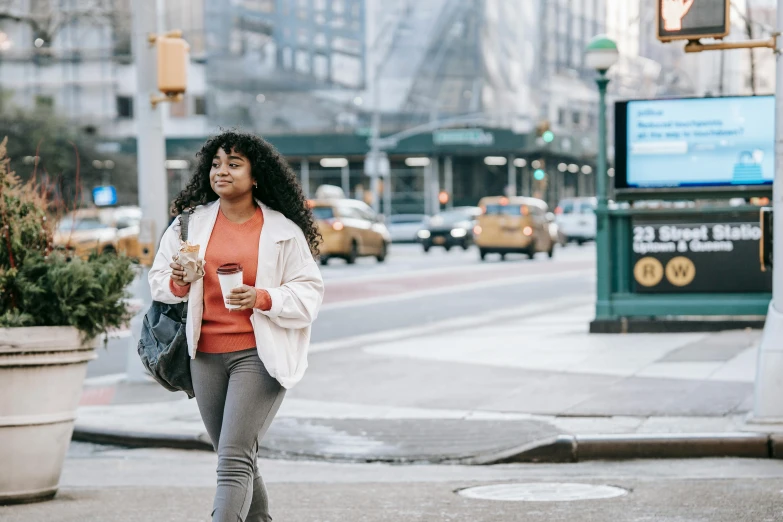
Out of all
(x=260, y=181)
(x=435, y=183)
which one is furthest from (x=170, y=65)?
(x=435, y=183)

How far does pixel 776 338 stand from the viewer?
860 cm

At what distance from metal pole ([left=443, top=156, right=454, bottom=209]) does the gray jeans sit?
66593 mm

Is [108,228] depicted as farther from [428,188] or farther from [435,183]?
[428,188]

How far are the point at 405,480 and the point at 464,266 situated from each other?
83.6 feet

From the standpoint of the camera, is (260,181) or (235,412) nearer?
(235,412)

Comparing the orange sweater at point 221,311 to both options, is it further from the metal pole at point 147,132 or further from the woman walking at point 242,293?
the metal pole at point 147,132

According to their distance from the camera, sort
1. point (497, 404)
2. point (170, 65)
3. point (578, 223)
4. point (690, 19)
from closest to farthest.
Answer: point (690, 19), point (497, 404), point (170, 65), point (578, 223)

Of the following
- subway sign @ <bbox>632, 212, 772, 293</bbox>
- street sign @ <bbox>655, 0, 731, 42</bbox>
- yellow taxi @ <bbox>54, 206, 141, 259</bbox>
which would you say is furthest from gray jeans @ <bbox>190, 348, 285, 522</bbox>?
yellow taxi @ <bbox>54, 206, 141, 259</bbox>

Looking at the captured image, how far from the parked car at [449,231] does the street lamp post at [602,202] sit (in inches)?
1121

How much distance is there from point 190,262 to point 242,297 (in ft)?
0.78

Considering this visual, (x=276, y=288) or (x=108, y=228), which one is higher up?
(x=276, y=288)

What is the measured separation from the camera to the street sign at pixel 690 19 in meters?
8.69

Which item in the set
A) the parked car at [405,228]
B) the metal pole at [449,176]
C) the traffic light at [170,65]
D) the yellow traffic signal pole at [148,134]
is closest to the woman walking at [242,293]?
the traffic light at [170,65]

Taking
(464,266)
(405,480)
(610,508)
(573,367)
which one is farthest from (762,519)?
(464,266)
